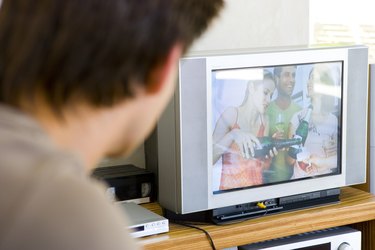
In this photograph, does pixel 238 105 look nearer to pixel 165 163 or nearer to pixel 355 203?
pixel 165 163

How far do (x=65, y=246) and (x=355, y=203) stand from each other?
76.3 inches

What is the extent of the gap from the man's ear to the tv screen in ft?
4.65

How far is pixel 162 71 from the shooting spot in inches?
24.7

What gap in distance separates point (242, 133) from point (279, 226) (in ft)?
1.04

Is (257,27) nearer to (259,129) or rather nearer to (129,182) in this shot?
(259,129)

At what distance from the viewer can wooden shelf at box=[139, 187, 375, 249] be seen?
2014 mm

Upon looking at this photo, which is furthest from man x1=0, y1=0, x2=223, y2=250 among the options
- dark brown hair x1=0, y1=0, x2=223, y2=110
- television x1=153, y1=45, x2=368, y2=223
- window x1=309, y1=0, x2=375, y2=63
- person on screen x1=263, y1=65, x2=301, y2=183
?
window x1=309, y1=0, x2=375, y2=63

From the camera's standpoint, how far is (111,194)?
217cm

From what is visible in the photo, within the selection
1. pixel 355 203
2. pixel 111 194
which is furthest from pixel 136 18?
pixel 355 203

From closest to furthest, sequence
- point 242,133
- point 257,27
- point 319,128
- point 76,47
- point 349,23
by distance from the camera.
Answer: point 76,47 → point 242,133 → point 319,128 → point 257,27 → point 349,23

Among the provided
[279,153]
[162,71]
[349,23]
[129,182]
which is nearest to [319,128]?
[279,153]

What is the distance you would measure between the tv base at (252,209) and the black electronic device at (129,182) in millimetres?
117

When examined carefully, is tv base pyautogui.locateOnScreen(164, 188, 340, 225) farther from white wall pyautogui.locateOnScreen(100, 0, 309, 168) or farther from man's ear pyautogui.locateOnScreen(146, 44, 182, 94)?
man's ear pyautogui.locateOnScreen(146, 44, 182, 94)

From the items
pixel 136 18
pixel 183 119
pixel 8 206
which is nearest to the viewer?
pixel 8 206
